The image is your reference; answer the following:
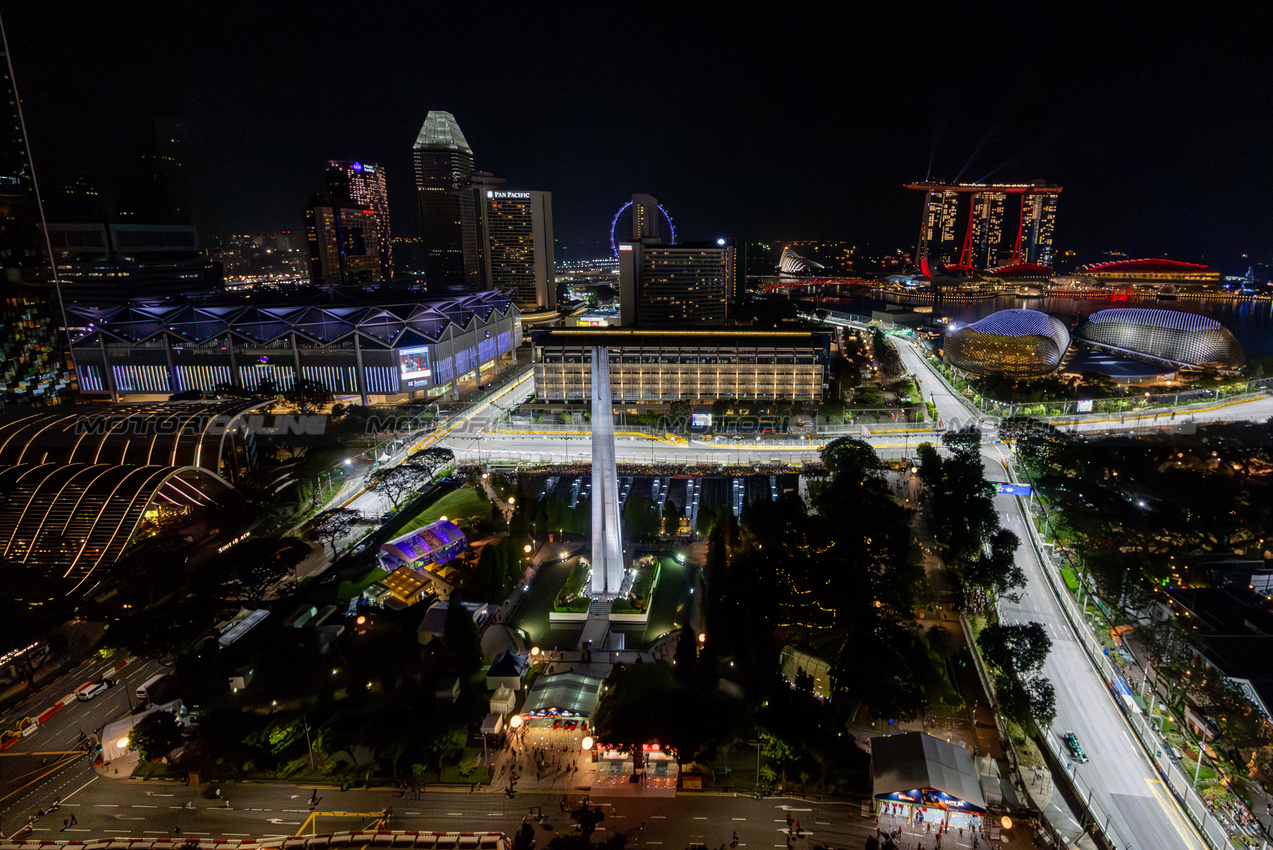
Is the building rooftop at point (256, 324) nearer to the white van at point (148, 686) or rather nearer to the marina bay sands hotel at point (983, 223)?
the white van at point (148, 686)

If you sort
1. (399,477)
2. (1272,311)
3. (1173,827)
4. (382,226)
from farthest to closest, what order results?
(382,226)
(1272,311)
(399,477)
(1173,827)

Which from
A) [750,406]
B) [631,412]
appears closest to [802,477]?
[750,406]

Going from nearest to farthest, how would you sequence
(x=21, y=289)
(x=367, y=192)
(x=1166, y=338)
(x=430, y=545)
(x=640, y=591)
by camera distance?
(x=640, y=591) < (x=430, y=545) < (x=21, y=289) < (x=1166, y=338) < (x=367, y=192)

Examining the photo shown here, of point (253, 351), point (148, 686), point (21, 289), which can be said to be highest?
point (21, 289)

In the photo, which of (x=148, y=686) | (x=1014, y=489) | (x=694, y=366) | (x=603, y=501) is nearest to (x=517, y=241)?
(x=694, y=366)

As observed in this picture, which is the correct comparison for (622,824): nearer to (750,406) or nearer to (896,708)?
(896,708)

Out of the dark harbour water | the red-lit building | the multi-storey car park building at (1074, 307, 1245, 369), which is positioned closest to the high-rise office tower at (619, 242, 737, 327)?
the dark harbour water

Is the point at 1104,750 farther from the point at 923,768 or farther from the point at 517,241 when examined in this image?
Result: the point at 517,241

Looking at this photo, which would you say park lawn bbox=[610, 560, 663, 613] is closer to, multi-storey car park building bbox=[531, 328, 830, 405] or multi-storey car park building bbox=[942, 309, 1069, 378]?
multi-storey car park building bbox=[531, 328, 830, 405]
